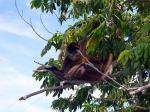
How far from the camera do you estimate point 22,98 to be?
20.3ft

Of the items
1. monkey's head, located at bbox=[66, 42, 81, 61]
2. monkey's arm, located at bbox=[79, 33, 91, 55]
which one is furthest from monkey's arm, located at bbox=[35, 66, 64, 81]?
monkey's arm, located at bbox=[79, 33, 91, 55]

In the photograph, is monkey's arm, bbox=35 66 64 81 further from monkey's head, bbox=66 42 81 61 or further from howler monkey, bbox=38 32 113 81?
monkey's head, bbox=66 42 81 61

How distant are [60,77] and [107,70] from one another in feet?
2.74

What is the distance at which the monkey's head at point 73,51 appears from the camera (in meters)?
7.61

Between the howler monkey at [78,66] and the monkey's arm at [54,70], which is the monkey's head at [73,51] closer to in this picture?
the howler monkey at [78,66]

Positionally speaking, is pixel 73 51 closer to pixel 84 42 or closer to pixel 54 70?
pixel 84 42

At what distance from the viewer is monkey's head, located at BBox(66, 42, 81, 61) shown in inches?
300

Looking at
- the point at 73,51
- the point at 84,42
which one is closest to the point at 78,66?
the point at 73,51

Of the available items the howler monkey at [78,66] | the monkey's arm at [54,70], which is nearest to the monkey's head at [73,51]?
the howler monkey at [78,66]

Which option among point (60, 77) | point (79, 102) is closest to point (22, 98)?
point (60, 77)

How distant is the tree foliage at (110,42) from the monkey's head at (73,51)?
0.71 ft

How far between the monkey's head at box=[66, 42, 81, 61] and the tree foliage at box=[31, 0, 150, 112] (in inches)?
8.6

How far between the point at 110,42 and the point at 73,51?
66 centimetres

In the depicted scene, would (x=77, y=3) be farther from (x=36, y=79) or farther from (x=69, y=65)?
(x=36, y=79)
